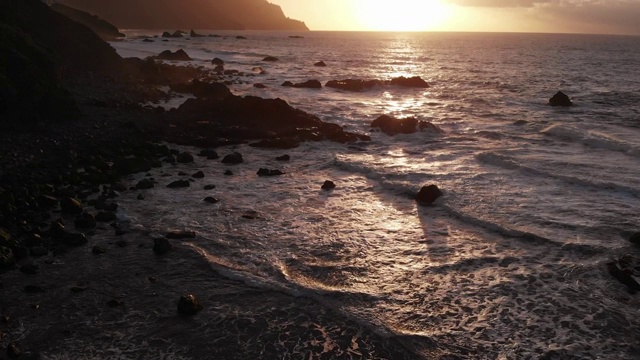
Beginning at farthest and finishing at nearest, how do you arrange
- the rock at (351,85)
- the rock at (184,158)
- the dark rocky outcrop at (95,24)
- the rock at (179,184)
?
the dark rocky outcrop at (95,24) → the rock at (351,85) → the rock at (184,158) → the rock at (179,184)

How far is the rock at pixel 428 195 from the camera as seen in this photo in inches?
453

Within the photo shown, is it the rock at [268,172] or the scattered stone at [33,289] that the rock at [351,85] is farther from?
the scattered stone at [33,289]

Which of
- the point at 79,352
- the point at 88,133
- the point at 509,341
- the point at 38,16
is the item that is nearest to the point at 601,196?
the point at 509,341

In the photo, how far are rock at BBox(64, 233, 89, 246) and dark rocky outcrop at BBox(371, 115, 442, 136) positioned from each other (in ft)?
45.0

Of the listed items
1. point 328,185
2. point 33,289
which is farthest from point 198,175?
point 33,289

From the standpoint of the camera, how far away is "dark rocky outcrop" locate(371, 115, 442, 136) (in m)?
20.2

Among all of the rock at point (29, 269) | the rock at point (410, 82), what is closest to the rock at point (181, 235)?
the rock at point (29, 269)

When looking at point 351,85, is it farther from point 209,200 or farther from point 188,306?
point 188,306

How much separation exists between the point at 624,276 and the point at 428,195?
451 cm

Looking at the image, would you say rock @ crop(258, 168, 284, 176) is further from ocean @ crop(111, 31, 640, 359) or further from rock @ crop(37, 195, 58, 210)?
rock @ crop(37, 195, 58, 210)

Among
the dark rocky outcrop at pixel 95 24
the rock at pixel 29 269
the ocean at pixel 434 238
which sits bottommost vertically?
the ocean at pixel 434 238

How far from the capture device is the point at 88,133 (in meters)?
15.2

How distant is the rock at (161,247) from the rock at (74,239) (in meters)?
1.37

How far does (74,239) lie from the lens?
8664mm
